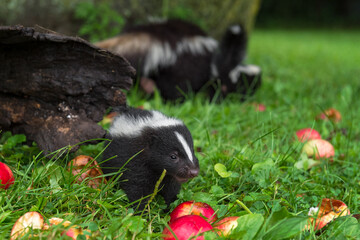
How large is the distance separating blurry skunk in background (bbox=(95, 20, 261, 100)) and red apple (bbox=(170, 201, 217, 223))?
6.98 ft

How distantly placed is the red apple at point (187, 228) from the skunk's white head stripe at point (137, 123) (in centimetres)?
64

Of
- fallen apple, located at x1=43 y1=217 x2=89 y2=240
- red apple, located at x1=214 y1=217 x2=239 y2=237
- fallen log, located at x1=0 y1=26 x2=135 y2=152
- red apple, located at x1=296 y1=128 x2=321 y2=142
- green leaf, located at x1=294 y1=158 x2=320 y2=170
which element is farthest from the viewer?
red apple, located at x1=296 y1=128 x2=321 y2=142

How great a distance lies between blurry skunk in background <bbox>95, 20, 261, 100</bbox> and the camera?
13.5 ft

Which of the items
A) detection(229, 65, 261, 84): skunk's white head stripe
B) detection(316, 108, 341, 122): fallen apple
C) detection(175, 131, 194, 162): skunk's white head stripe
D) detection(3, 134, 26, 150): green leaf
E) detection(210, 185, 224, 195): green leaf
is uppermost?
detection(175, 131, 194, 162): skunk's white head stripe

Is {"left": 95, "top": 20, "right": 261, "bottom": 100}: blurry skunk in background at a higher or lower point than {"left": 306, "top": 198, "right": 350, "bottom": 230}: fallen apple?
lower

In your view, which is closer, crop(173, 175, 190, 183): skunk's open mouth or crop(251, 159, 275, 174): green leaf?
crop(173, 175, 190, 183): skunk's open mouth

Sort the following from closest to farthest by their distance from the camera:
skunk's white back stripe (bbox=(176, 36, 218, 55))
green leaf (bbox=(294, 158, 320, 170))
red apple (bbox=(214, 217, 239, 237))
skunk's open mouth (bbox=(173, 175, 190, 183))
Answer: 1. red apple (bbox=(214, 217, 239, 237))
2. skunk's open mouth (bbox=(173, 175, 190, 183))
3. green leaf (bbox=(294, 158, 320, 170))
4. skunk's white back stripe (bbox=(176, 36, 218, 55))

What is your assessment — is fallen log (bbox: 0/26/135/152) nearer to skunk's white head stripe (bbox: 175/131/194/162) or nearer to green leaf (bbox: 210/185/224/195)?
skunk's white head stripe (bbox: 175/131/194/162)

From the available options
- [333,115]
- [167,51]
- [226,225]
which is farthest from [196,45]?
[226,225]

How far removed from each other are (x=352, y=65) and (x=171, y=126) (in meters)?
5.86

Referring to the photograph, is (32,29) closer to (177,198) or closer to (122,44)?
(177,198)

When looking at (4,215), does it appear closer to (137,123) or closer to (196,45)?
(137,123)

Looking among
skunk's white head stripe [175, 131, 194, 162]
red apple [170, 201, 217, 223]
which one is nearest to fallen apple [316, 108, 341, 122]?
skunk's white head stripe [175, 131, 194, 162]

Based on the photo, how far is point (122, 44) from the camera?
4.08 metres
